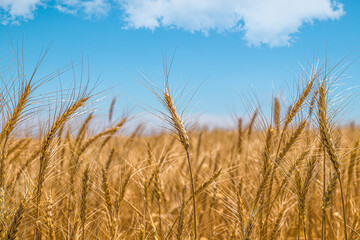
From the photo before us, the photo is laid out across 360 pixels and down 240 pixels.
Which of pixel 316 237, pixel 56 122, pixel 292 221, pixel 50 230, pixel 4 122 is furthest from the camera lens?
pixel 316 237

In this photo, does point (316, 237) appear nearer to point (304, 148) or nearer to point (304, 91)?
point (304, 148)

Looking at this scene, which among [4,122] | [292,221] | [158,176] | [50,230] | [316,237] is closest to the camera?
[50,230]

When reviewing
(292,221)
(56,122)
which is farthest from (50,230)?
(292,221)

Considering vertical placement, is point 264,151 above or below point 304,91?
below

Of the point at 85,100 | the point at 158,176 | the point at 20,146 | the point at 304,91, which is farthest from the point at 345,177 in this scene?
the point at 20,146

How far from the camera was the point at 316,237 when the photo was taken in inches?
123

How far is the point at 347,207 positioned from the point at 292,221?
0.56 metres

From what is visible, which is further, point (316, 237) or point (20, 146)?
point (316, 237)

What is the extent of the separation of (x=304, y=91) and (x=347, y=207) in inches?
60.8

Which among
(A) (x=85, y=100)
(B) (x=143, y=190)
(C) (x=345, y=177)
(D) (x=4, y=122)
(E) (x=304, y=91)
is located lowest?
(B) (x=143, y=190)

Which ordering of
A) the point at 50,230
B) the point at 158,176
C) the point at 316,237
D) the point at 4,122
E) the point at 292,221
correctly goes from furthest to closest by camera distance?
1. the point at 316,237
2. the point at 292,221
3. the point at 158,176
4. the point at 4,122
5. the point at 50,230

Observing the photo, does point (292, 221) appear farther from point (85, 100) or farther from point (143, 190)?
point (85, 100)

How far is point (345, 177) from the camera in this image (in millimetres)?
2896

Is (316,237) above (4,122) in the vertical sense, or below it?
below
